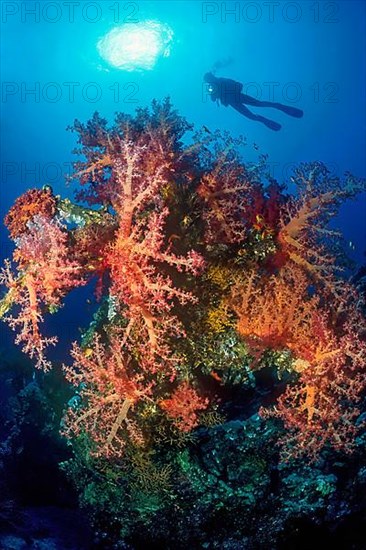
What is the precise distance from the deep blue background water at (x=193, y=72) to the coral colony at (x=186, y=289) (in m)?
18.3

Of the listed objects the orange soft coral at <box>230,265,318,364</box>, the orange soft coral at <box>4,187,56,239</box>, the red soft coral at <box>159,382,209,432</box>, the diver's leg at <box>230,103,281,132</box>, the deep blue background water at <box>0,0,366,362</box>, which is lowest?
the red soft coral at <box>159,382,209,432</box>

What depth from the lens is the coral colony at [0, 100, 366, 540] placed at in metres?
3.81

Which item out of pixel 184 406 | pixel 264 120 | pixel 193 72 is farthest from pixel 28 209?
pixel 193 72

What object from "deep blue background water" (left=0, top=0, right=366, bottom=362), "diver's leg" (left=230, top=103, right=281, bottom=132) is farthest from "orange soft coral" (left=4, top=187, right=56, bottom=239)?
"deep blue background water" (left=0, top=0, right=366, bottom=362)

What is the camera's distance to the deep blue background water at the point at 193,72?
29906 mm

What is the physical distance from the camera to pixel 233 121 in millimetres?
47656

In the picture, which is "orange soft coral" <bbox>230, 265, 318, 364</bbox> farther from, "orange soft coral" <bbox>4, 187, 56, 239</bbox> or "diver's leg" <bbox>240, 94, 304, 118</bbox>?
"diver's leg" <bbox>240, 94, 304, 118</bbox>

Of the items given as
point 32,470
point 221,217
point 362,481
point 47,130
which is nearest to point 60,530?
point 32,470

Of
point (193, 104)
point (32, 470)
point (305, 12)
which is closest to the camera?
point (32, 470)

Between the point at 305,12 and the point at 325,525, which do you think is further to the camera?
the point at 305,12

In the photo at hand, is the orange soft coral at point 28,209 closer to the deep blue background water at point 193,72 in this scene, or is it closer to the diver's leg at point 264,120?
the diver's leg at point 264,120

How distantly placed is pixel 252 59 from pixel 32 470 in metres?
40.5

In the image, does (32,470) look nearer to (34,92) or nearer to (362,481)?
(362,481)

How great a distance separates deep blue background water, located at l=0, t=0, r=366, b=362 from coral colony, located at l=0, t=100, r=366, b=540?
60.1ft
